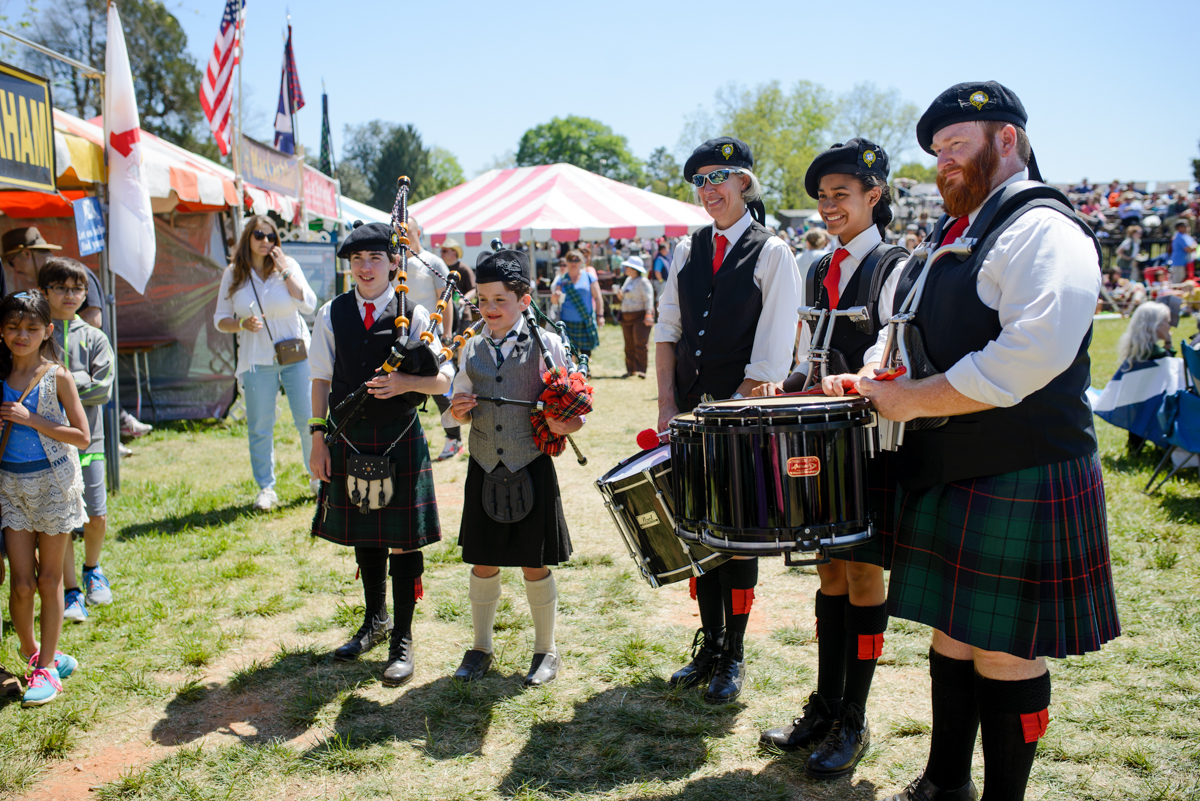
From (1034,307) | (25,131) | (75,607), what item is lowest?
(75,607)

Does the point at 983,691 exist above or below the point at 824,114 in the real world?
below

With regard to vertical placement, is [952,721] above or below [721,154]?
below

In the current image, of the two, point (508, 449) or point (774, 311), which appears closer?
point (774, 311)

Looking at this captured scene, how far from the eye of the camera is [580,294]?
12266 millimetres

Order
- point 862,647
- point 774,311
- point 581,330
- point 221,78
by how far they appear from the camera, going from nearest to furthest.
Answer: point 862,647 → point 774,311 → point 221,78 → point 581,330

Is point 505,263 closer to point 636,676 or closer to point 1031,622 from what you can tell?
point 636,676

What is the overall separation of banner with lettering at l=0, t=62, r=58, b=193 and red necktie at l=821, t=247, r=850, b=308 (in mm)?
3974

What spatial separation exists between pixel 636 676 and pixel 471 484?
3.33 ft

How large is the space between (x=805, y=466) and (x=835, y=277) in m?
0.91

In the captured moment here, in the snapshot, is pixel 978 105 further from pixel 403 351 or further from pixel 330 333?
pixel 330 333

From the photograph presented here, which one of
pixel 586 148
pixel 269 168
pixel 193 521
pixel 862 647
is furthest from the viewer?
pixel 586 148

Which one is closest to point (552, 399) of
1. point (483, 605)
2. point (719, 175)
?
point (483, 605)

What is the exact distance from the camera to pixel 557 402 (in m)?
3.09

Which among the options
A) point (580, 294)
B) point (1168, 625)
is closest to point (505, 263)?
point (1168, 625)
